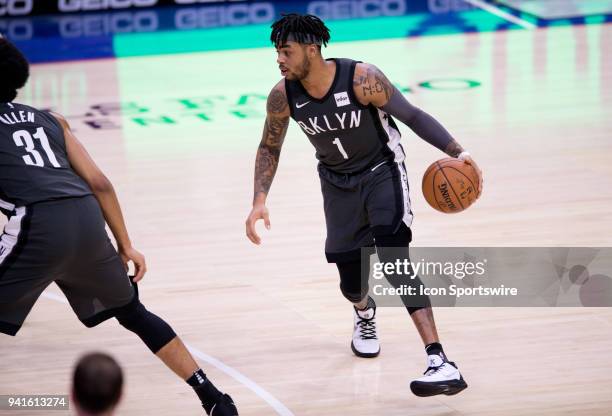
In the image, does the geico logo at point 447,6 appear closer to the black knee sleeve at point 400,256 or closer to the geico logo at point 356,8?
the geico logo at point 356,8

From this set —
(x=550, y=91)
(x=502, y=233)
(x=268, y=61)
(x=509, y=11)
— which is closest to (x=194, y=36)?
(x=268, y=61)

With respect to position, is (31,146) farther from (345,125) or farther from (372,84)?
(372,84)

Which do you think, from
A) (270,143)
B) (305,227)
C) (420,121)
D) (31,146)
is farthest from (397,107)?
(305,227)

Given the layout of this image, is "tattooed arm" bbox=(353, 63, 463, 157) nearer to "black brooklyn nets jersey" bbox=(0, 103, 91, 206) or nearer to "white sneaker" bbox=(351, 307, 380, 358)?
"white sneaker" bbox=(351, 307, 380, 358)

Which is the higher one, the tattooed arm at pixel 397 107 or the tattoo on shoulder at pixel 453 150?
the tattooed arm at pixel 397 107

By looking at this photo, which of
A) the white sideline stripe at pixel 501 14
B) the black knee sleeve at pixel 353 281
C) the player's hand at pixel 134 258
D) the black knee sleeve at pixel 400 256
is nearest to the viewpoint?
the player's hand at pixel 134 258

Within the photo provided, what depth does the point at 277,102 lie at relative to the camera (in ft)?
18.2

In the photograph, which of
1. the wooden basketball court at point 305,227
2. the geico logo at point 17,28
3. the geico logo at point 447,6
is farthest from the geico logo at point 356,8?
the geico logo at point 17,28

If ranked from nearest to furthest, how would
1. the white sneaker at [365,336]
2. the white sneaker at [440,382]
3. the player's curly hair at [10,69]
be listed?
the player's curly hair at [10,69], the white sneaker at [440,382], the white sneaker at [365,336]

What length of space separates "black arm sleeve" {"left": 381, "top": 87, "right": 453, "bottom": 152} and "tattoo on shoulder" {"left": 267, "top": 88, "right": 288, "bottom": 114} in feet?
1.63

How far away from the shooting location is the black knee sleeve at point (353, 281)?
225 inches

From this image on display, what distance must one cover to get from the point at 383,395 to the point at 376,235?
767 mm

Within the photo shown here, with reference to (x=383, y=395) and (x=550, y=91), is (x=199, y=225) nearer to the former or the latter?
(x=383, y=395)

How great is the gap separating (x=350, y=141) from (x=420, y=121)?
1.18 feet
